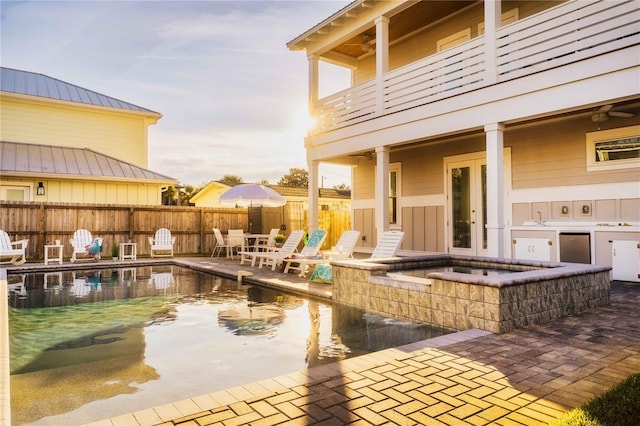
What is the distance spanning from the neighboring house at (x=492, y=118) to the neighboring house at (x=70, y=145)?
8154 mm

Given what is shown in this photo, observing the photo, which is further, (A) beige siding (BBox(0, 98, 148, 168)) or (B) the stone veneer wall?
(A) beige siding (BBox(0, 98, 148, 168))

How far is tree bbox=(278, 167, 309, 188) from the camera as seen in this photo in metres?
56.9

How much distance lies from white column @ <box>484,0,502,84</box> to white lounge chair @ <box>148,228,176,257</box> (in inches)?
415

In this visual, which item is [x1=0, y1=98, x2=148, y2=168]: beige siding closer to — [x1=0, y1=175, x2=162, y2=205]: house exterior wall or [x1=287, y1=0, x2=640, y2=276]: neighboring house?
[x1=0, y1=175, x2=162, y2=205]: house exterior wall

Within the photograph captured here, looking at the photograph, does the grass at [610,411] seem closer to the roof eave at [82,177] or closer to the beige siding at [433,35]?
the beige siding at [433,35]

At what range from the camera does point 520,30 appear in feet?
23.5

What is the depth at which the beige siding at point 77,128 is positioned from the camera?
1578 cm

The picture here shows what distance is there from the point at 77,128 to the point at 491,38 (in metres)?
15.9

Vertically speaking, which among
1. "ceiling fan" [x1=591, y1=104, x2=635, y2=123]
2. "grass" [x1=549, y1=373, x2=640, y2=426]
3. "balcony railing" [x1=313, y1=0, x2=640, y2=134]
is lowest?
"grass" [x1=549, y1=373, x2=640, y2=426]

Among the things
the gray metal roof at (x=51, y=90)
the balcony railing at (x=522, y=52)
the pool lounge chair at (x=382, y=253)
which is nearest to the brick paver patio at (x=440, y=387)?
the pool lounge chair at (x=382, y=253)

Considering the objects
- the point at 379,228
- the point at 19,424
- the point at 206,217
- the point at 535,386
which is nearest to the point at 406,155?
the point at 379,228

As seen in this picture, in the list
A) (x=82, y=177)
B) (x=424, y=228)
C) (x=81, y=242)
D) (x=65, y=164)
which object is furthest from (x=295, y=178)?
(x=424, y=228)

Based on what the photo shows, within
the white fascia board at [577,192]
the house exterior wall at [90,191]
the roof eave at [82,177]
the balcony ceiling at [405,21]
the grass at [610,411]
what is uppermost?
the balcony ceiling at [405,21]

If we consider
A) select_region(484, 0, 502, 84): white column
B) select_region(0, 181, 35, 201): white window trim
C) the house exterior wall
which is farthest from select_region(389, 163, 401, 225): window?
select_region(0, 181, 35, 201): white window trim
